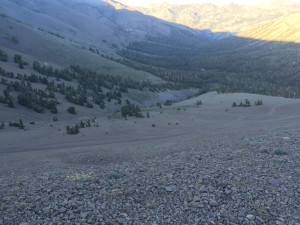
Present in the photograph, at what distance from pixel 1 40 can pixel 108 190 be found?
192 ft

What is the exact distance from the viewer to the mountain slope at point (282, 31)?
394 ft

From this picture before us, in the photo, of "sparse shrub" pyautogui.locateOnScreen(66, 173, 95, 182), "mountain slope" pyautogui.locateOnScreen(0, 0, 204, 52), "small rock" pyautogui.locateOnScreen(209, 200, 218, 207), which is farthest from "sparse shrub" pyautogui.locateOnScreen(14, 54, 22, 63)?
"mountain slope" pyautogui.locateOnScreen(0, 0, 204, 52)

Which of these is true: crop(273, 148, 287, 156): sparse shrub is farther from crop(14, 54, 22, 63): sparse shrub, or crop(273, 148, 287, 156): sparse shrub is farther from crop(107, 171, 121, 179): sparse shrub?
crop(14, 54, 22, 63): sparse shrub

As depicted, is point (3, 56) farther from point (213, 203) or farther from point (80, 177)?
point (213, 203)

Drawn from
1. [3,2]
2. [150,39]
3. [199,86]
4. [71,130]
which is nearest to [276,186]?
[71,130]

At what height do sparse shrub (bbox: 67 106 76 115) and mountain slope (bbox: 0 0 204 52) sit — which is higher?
mountain slope (bbox: 0 0 204 52)

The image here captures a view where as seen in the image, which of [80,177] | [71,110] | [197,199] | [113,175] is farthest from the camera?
[71,110]

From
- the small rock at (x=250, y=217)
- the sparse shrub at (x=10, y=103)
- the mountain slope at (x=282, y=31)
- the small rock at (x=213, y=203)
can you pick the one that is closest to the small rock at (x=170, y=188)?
the small rock at (x=213, y=203)

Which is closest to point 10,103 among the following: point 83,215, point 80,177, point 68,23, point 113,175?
point 80,177

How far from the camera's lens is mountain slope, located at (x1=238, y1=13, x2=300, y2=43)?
4732 inches

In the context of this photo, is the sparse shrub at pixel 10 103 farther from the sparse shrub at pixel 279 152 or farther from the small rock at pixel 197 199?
the small rock at pixel 197 199

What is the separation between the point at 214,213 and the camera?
23.8 ft

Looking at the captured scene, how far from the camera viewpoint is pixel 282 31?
436ft

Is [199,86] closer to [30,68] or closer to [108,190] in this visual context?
[30,68]
